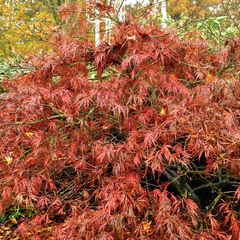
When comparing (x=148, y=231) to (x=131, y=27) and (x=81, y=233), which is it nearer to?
(x=81, y=233)

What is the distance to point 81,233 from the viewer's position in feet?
6.54

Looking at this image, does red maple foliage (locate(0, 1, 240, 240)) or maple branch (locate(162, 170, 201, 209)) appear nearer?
red maple foliage (locate(0, 1, 240, 240))

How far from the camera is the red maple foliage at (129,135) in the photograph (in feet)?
6.77

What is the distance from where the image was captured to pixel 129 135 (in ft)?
8.49

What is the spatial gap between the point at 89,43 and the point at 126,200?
5.10ft

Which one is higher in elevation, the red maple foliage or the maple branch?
the red maple foliage

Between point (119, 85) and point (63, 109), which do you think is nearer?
point (119, 85)

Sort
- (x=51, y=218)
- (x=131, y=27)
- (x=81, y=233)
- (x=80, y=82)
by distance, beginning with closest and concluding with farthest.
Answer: (x=81, y=233) < (x=131, y=27) < (x=80, y=82) < (x=51, y=218)

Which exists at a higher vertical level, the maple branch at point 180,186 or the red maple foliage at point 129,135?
the red maple foliage at point 129,135

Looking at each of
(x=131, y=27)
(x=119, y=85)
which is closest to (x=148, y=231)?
(x=119, y=85)

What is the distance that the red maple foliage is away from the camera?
6.77ft

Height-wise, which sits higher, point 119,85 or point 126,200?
point 119,85

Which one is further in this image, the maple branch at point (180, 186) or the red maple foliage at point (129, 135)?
the maple branch at point (180, 186)

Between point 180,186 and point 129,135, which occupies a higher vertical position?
point 129,135
